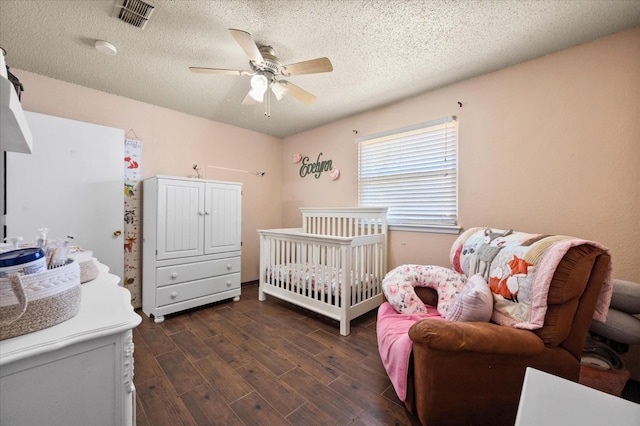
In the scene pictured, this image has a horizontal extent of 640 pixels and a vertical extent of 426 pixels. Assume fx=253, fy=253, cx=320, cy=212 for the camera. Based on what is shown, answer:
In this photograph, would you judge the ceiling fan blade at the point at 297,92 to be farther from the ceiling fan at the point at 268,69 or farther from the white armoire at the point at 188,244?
the white armoire at the point at 188,244

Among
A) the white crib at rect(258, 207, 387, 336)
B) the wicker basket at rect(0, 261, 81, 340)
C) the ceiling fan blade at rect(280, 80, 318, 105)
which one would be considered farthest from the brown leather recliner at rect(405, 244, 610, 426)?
the ceiling fan blade at rect(280, 80, 318, 105)

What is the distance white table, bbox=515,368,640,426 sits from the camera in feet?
1.65

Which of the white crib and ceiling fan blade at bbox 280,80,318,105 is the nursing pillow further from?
ceiling fan blade at bbox 280,80,318,105

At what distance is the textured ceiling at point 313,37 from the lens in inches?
57.6

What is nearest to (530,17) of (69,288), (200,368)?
(69,288)

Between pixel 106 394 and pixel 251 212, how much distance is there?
123 inches

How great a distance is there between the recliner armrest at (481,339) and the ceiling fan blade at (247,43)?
178cm

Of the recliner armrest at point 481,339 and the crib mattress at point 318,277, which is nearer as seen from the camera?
the recliner armrest at point 481,339

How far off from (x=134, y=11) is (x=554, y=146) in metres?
2.93

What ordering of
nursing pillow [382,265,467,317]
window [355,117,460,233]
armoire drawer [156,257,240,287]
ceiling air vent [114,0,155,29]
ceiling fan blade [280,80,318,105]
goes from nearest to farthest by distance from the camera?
ceiling air vent [114,0,155,29] < nursing pillow [382,265,467,317] < ceiling fan blade [280,80,318,105] < window [355,117,460,233] < armoire drawer [156,257,240,287]

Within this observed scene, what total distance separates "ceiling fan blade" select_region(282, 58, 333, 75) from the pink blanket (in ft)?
5.45

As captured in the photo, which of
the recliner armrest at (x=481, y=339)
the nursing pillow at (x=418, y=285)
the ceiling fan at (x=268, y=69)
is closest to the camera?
the recliner armrest at (x=481, y=339)

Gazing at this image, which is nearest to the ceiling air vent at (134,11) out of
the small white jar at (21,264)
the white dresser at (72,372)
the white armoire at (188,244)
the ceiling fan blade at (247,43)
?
the ceiling fan blade at (247,43)

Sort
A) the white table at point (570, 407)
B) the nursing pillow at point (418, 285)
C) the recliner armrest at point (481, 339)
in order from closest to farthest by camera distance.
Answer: the white table at point (570, 407), the recliner armrest at point (481, 339), the nursing pillow at point (418, 285)
